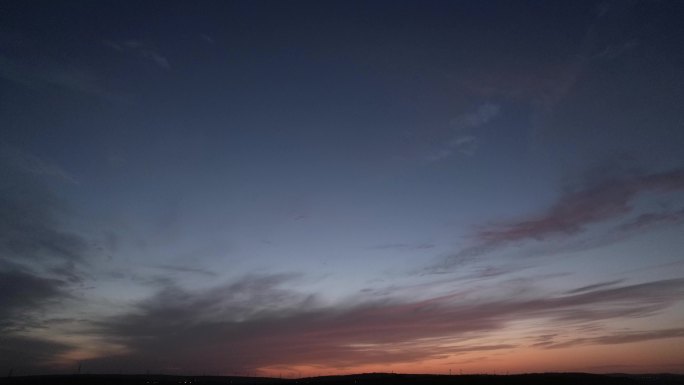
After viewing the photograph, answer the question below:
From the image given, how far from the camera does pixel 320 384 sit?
169m

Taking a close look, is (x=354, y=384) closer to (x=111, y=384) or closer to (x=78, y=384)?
(x=111, y=384)

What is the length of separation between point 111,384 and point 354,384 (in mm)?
117020

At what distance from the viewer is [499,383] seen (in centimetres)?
17338

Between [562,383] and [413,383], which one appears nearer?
[413,383]

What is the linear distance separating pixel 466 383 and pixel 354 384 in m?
45.9

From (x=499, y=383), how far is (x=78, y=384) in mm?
190186

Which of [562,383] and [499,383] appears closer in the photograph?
[499,383]

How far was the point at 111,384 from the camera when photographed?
19750 cm

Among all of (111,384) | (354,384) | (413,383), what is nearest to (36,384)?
(111,384)

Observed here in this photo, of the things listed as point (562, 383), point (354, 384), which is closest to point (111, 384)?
point (354, 384)

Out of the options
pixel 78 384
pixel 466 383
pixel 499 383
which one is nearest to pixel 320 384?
pixel 466 383

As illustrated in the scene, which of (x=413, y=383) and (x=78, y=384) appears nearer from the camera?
(x=413, y=383)

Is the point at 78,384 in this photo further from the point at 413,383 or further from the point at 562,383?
the point at 562,383

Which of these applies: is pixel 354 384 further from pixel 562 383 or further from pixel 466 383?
pixel 562 383
